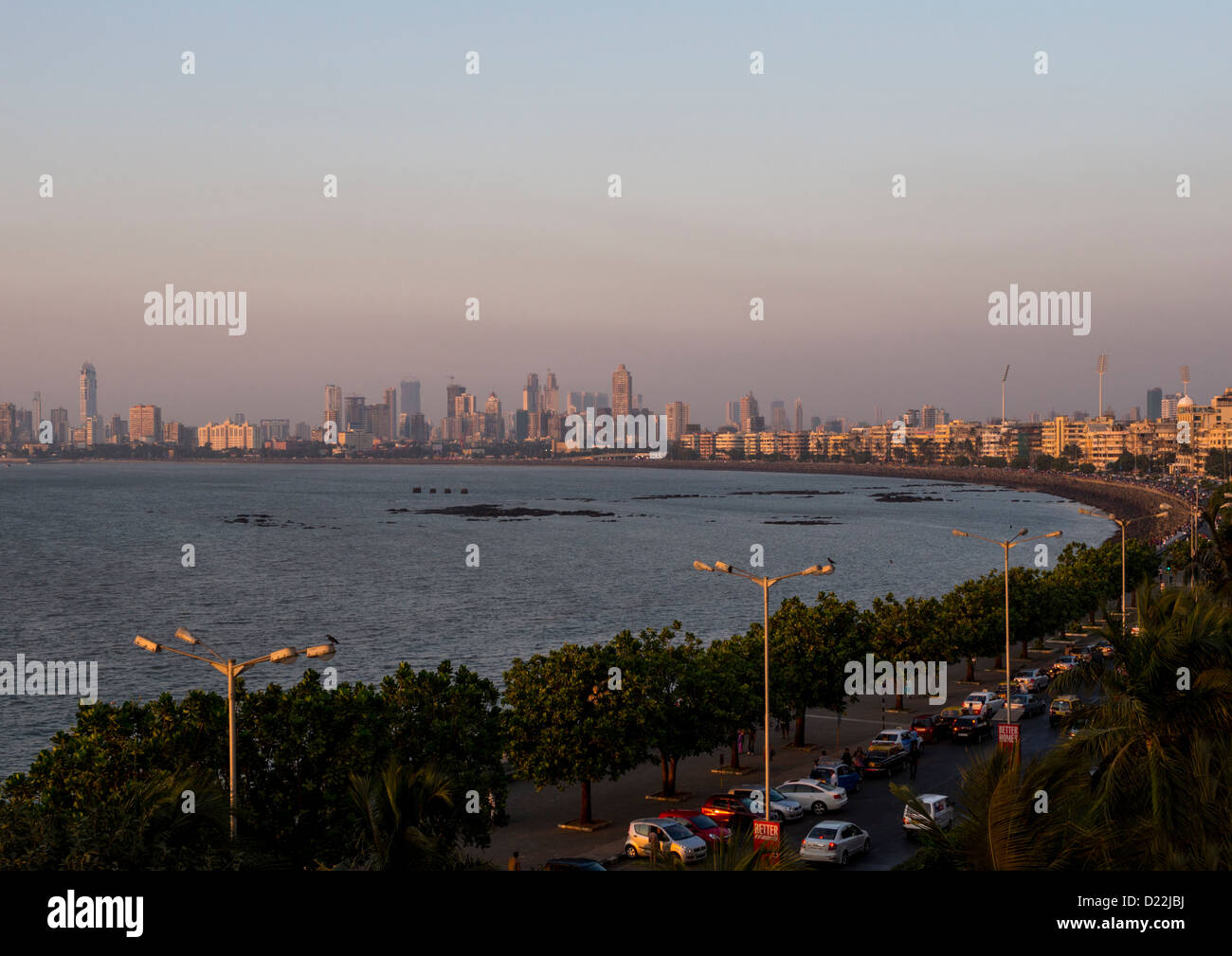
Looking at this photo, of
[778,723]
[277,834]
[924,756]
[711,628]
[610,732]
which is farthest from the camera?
[711,628]

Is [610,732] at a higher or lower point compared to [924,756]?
higher

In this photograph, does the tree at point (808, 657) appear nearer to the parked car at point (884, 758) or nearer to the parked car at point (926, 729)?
the parked car at point (926, 729)

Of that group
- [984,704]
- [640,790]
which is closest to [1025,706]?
[984,704]

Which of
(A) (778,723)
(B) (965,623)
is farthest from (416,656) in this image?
(B) (965,623)

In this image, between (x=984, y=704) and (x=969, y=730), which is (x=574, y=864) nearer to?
(x=969, y=730)

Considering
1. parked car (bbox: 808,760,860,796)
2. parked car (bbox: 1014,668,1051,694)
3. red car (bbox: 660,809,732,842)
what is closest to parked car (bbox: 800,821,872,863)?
red car (bbox: 660,809,732,842)
